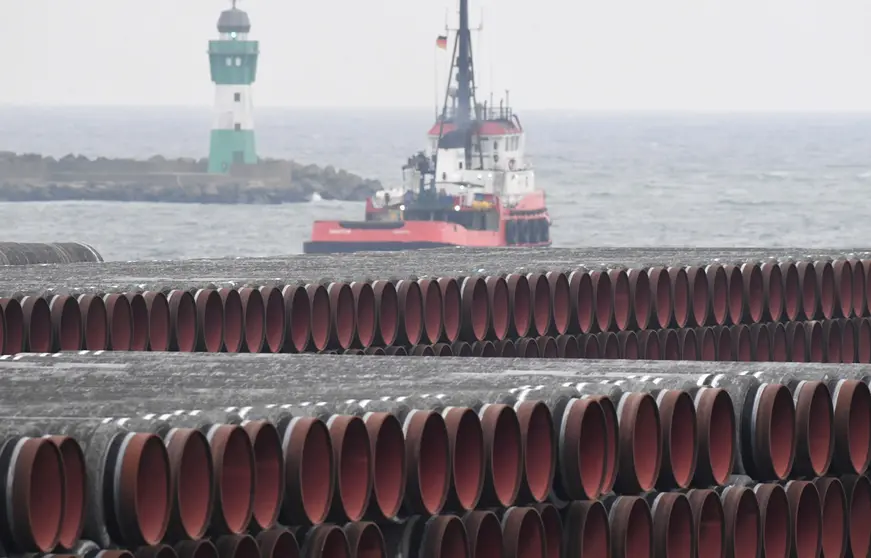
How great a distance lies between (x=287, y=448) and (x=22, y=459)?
294 centimetres

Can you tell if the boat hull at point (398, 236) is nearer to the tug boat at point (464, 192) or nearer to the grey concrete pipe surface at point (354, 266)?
the tug boat at point (464, 192)

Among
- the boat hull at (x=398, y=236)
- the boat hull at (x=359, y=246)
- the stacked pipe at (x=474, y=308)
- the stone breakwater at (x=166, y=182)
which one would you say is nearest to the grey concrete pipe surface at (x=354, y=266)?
the stacked pipe at (x=474, y=308)

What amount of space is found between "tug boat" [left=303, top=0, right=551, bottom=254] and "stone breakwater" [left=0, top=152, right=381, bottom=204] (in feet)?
216

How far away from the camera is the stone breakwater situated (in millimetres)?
183000

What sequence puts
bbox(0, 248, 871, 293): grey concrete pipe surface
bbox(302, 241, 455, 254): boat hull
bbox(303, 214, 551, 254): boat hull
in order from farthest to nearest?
bbox(302, 241, 455, 254): boat hull
bbox(303, 214, 551, 254): boat hull
bbox(0, 248, 871, 293): grey concrete pipe surface

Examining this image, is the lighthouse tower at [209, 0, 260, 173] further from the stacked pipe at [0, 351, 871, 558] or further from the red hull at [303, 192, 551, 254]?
the stacked pipe at [0, 351, 871, 558]

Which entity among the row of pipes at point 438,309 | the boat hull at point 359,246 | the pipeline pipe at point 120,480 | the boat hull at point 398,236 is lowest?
the boat hull at point 359,246

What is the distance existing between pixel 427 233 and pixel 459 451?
286ft

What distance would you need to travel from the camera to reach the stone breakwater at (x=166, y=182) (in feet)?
600

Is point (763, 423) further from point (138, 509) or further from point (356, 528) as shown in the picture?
point (138, 509)

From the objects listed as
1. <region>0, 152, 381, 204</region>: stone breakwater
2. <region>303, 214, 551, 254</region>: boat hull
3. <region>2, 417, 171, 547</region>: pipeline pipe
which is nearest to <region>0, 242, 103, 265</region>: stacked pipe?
<region>2, 417, 171, 547</region>: pipeline pipe

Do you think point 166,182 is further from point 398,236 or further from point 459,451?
point 459,451

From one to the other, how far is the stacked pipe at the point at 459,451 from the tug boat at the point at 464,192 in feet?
280

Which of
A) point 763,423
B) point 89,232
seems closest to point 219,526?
point 763,423
